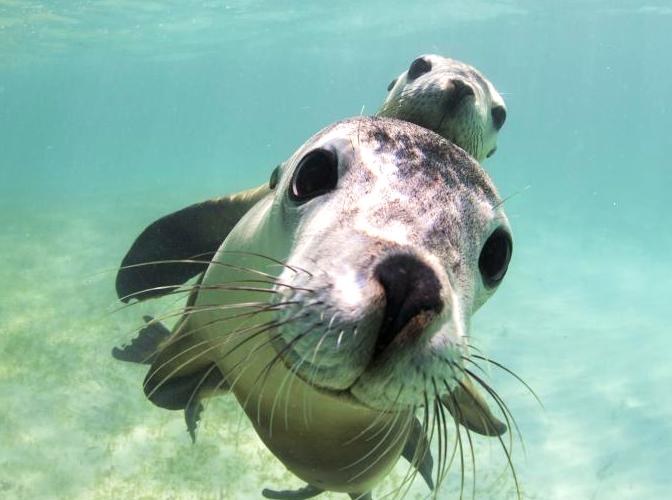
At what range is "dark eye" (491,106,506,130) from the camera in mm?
3328

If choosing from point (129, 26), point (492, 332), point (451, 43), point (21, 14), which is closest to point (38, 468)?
point (492, 332)

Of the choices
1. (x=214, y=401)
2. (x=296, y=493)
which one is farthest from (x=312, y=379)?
(x=214, y=401)

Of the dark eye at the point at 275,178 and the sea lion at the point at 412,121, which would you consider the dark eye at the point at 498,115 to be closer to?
the sea lion at the point at 412,121

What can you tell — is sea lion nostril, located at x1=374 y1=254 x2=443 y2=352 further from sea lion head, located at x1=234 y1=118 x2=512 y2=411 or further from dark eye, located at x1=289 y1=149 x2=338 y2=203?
dark eye, located at x1=289 y1=149 x2=338 y2=203

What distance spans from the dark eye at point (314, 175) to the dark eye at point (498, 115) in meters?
1.76

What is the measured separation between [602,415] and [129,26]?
2994 centimetres

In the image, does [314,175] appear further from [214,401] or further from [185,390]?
[214,401]

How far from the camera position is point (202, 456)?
234 inches

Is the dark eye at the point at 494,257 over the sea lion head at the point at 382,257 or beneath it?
beneath

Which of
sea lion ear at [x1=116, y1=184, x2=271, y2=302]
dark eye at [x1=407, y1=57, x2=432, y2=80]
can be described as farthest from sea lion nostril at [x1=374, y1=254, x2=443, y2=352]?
sea lion ear at [x1=116, y1=184, x2=271, y2=302]

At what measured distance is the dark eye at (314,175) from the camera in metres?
1.79

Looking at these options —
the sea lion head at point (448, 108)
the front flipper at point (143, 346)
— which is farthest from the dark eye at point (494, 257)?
the front flipper at point (143, 346)

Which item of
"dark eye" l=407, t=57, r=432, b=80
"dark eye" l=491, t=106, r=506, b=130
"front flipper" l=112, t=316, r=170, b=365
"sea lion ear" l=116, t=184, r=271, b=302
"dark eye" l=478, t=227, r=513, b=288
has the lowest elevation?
"front flipper" l=112, t=316, r=170, b=365

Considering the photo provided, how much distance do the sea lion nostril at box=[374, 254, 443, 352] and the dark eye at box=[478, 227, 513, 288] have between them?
1.92 ft
